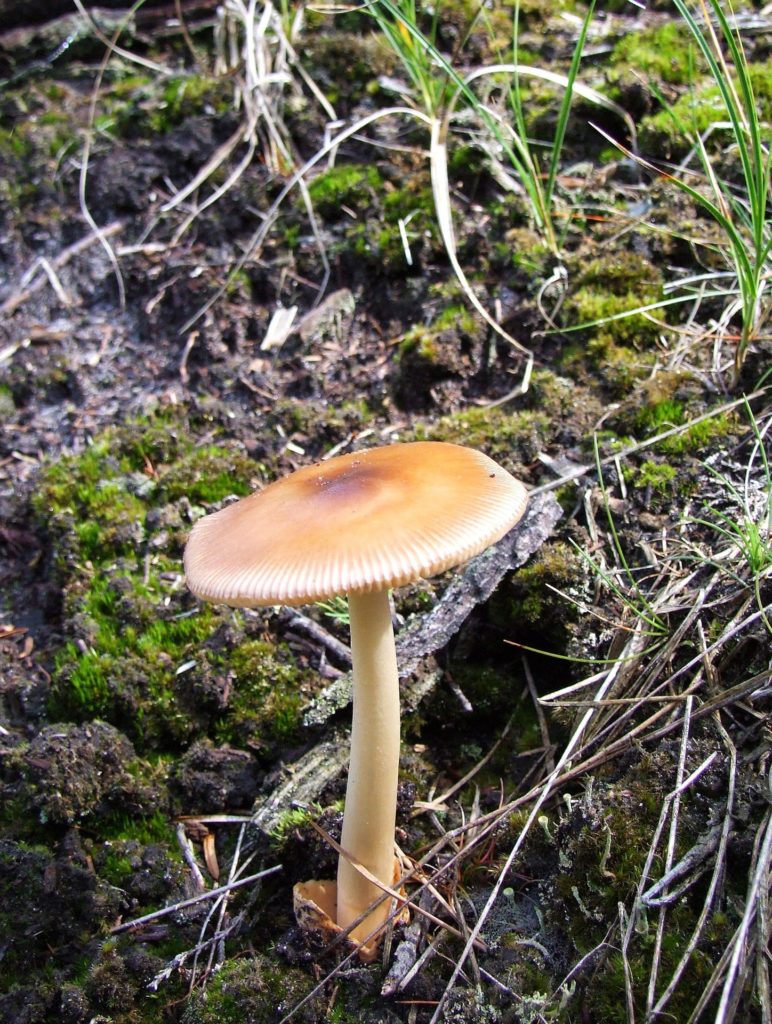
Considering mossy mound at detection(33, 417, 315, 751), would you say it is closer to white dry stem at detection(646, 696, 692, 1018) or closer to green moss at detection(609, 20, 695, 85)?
white dry stem at detection(646, 696, 692, 1018)

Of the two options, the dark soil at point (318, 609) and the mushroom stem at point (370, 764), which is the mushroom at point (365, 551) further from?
the dark soil at point (318, 609)

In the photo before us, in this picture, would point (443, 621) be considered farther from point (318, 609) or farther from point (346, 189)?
point (346, 189)

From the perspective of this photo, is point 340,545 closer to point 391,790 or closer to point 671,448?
point 391,790

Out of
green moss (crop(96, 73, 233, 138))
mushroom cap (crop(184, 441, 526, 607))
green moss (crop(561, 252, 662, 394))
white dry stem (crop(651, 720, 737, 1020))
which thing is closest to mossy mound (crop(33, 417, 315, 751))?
mushroom cap (crop(184, 441, 526, 607))

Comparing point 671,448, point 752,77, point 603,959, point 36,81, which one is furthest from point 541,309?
point 36,81

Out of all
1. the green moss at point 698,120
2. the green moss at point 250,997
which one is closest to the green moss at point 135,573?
the green moss at point 250,997

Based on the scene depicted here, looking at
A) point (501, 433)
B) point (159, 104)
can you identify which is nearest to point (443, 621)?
point (501, 433)
